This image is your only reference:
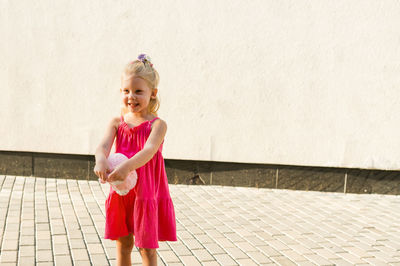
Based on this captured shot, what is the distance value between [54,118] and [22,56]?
3.18 feet

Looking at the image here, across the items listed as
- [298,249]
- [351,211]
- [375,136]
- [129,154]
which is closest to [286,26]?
[375,136]

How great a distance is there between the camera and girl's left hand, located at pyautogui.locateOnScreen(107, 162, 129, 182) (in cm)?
254

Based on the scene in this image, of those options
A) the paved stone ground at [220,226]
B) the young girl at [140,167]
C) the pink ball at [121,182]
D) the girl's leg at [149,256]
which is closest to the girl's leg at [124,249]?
the young girl at [140,167]

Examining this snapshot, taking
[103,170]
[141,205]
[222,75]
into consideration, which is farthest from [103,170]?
[222,75]

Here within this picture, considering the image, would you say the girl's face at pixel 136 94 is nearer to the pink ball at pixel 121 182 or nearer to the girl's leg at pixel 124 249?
the pink ball at pixel 121 182

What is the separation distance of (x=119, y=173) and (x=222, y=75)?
165 inches

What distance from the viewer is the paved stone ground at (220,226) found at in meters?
3.98

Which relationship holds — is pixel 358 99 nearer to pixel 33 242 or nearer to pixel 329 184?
pixel 329 184

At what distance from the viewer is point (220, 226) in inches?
193

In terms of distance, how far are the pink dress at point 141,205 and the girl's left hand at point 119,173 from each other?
0.24 meters

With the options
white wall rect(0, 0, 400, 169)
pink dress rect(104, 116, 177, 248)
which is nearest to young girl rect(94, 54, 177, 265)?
pink dress rect(104, 116, 177, 248)

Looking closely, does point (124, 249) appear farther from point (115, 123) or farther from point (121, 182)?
point (115, 123)

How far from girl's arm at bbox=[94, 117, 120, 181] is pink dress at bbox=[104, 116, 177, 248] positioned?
0.15ft

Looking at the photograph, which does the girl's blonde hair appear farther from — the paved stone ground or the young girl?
the paved stone ground
